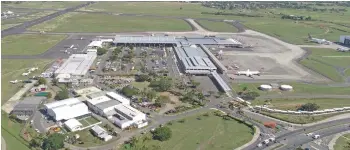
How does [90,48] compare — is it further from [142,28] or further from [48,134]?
[48,134]

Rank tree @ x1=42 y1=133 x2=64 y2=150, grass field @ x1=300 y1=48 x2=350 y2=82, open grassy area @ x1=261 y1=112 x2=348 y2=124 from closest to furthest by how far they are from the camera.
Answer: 1. tree @ x1=42 y1=133 x2=64 y2=150
2. open grassy area @ x1=261 y1=112 x2=348 y2=124
3. grass field @ x1=300 y1=48 x2=350 y2=82

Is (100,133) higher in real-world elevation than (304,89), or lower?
higher

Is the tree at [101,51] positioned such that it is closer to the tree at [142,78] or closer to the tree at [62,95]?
the tree at [142,78]

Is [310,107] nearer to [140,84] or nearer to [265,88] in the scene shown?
[265,88]

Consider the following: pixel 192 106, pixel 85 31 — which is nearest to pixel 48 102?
pixel 192 106

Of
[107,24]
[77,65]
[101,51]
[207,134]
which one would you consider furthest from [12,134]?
[107,24]

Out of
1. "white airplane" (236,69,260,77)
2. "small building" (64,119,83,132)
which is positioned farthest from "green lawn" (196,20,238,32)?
"small building" (64,119,83,132)

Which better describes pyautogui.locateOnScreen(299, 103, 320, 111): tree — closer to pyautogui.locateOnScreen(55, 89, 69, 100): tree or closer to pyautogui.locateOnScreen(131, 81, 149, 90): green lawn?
pyautogui.locateOnScreen(131, 81, 149, 90): green lawn
